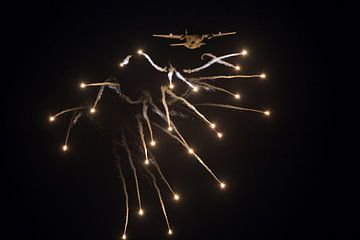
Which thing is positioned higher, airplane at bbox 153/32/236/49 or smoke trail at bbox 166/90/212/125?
airplane at bbox 153/32/236/49

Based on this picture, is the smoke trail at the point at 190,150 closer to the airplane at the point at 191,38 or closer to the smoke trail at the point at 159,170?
the smoke trail at the point at 159,170

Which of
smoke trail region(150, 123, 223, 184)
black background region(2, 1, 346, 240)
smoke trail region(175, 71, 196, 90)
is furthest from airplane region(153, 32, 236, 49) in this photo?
smoke trail region(150, 123, 223, 184)

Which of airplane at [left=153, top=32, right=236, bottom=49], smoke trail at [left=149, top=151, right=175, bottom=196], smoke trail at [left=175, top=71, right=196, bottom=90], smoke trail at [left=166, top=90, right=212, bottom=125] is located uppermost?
airplane at [left=153, top=32, right=236, bottom=49]

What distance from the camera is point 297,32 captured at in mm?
2961

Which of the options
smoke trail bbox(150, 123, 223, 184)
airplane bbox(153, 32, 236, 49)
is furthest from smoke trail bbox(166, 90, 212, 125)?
airplane bbox(153, 32, 236, 49)

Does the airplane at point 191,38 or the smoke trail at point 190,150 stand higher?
the airplane at point 191,38

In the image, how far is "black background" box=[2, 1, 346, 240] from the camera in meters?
2.81

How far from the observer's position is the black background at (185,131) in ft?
9.22

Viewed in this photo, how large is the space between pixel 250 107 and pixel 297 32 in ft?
2.21

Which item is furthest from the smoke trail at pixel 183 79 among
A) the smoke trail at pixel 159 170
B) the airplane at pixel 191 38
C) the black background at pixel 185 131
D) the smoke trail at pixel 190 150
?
the smoke trail at pixel 159 170

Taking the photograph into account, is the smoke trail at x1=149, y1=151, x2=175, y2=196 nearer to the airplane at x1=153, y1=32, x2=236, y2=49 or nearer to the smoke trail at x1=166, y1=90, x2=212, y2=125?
the smoke trail at x1=166, y1=90, x2=212, y2=125

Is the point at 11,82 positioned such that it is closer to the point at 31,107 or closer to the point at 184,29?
the point at 31,107

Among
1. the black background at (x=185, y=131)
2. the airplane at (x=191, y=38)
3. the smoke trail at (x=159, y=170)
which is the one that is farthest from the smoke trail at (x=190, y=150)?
the airplane at (x=191, y=38)

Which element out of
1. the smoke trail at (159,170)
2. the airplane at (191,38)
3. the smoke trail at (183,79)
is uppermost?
the airplane at (191,38)
